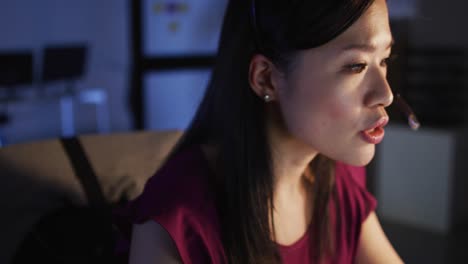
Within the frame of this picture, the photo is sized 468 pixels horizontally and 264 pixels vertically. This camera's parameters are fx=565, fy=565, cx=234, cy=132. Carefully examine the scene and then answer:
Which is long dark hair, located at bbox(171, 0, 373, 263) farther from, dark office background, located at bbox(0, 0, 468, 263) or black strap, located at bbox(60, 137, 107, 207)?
dark office background, located at bbox(0, 0, 468, 263)

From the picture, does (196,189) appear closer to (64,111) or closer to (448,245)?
(448,245)

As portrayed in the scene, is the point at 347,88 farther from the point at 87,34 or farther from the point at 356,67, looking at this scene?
the point at 87,34

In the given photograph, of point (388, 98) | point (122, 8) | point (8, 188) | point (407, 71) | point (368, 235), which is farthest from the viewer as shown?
point (122, 8)

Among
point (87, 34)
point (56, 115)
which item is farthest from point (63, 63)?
point (87, 34)

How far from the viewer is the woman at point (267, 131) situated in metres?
0.79

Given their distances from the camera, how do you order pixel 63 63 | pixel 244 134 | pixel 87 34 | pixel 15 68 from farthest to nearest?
pixel 87 34 → pixel 63 63 → pixel 15 68 → pixel 244 134

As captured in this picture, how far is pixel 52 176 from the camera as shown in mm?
931

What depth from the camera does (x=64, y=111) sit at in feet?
15.4

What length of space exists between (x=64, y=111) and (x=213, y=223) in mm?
4078

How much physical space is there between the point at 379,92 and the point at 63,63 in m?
4.14

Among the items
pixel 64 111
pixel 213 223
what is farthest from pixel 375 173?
pixel 213 223

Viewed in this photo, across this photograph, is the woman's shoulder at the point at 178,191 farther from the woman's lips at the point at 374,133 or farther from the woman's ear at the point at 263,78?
the woman's lips at the point at 374,133

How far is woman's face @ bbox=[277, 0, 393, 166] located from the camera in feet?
2.58

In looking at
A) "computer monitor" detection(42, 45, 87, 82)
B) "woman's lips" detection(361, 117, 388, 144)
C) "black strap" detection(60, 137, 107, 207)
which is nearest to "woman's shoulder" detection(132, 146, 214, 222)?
"black strap" detection(60, 137, 107, 207)
